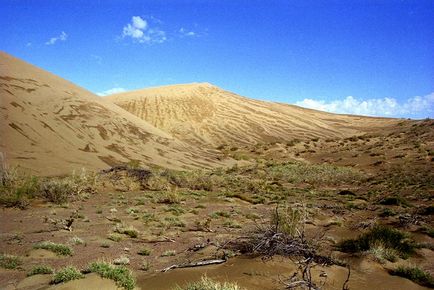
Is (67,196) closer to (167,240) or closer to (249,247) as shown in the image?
(167,240)

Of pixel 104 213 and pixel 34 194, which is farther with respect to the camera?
pixel 34 194

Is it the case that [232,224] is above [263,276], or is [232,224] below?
below

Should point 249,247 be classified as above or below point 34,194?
above

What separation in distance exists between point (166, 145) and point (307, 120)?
108 ft

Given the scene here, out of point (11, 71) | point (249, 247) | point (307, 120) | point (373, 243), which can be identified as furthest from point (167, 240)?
point (307, 120)

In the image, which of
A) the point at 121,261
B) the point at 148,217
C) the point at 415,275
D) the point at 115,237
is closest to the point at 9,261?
the point at 121,261

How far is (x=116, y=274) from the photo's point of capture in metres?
5.02

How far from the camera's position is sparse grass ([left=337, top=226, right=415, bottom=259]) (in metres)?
7.21

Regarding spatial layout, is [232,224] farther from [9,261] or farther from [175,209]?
[9,261]

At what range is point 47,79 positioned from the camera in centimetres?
3183

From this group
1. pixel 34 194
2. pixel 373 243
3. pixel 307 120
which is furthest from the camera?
pixel 307 120

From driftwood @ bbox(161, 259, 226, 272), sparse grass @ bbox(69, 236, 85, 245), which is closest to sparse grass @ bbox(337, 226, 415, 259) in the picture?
driftwood @ bbox(161, 259, 226, 272)

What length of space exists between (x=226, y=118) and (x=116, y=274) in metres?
49.3

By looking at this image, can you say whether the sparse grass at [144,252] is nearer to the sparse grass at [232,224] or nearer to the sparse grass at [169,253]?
the sparse grass at [169,253]
